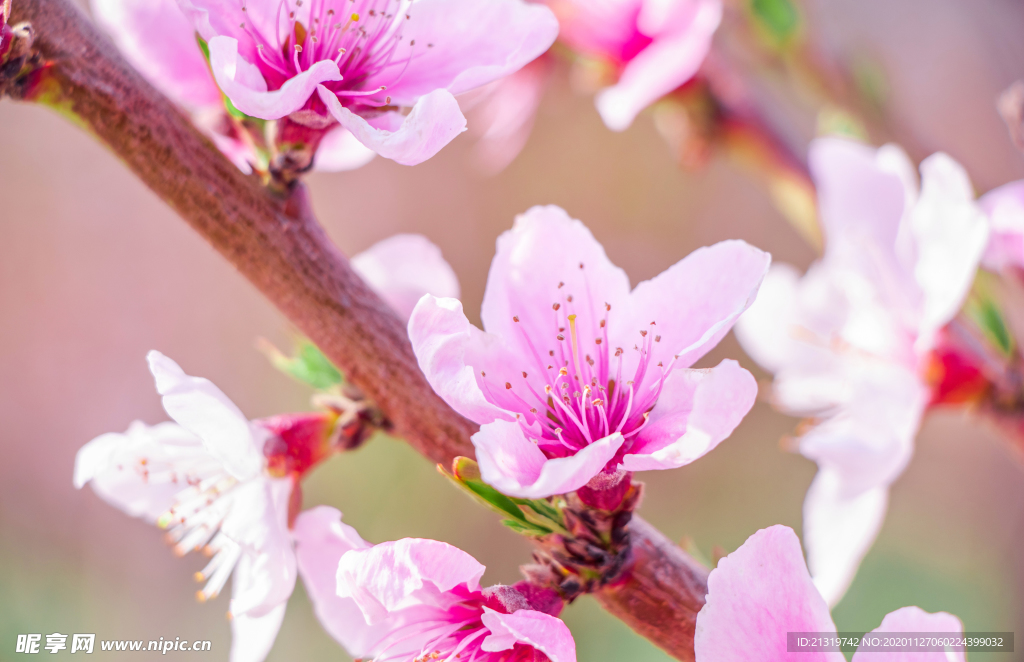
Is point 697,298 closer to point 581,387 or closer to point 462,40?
point 581,387

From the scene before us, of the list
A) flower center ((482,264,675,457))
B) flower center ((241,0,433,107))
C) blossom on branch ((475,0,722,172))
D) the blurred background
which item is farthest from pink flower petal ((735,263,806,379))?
the blurred background

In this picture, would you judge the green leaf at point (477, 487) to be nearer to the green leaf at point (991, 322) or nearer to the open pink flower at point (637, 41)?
the open pink flower at point (637, 41)

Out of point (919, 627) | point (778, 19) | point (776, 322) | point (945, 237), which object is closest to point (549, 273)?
point (919, 627)

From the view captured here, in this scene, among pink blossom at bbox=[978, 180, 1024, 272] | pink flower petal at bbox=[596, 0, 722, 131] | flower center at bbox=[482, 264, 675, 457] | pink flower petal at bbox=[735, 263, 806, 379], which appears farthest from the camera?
pink flower petal at bbox=[735, 263, 806, 379]

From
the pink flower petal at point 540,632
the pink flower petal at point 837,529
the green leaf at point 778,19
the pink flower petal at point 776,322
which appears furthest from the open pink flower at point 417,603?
the green leaf at point 778,19

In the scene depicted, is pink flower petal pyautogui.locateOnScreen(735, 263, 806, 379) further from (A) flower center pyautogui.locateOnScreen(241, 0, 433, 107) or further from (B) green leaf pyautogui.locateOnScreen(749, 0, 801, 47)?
(A) flower center pyautogui.locateOnScreen(241, 0, 433, 107)

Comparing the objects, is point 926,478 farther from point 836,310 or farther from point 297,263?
point 297,263
